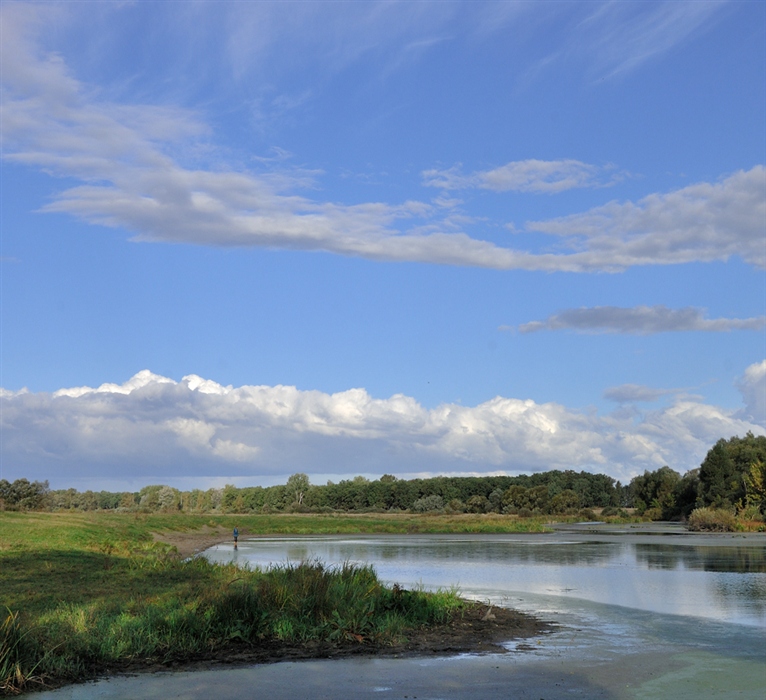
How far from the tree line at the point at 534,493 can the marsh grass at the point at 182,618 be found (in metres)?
58.9

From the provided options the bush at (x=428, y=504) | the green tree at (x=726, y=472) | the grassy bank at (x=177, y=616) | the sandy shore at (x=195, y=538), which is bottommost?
the sandy shore at (x=195, y=538)

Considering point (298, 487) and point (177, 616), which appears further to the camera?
point (298, 487)

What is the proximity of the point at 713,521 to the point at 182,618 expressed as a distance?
73.5 metres

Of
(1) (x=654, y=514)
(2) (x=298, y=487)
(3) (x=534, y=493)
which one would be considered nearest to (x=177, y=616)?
(1) (x=654, y=514)

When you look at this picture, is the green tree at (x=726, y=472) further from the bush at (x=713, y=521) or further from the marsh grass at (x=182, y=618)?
the marsh grass at (x=182, y=618)

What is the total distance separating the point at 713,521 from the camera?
78.7m

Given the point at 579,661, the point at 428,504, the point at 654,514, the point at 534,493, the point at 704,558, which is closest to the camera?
the point at 579,661

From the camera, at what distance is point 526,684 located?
12461mm

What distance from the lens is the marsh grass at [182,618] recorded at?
42.1 feet

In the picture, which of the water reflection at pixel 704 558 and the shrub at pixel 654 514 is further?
the shrub at pixel 654 514

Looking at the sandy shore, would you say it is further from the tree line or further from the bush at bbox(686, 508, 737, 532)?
the bush at bbox(686, 508, 737, 532)

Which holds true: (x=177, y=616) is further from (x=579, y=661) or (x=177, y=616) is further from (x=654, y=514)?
(x=654, y=514)

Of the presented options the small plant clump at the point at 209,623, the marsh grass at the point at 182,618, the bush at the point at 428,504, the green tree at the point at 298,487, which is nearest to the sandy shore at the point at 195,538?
the marsh grass at the point at 182,618

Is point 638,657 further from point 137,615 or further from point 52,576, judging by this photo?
point 52,576
